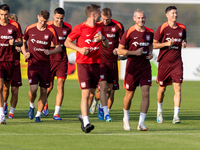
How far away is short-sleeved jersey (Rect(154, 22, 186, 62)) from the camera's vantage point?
990cm

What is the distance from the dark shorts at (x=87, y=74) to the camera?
8.06 meters

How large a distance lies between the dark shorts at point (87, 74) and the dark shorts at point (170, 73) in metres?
2.32

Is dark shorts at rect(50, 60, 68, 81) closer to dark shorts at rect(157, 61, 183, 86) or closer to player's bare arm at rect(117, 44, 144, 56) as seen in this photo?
dark shorts at rect(157, 61, 183, 86)

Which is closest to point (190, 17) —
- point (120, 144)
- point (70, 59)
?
point (70, 59)

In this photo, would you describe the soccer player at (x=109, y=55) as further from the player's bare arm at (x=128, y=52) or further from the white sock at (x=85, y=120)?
the white sock at (x=85, y=120)

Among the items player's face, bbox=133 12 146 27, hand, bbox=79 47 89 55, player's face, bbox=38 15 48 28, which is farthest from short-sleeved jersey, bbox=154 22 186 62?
hand, bbox=79 47 89 55

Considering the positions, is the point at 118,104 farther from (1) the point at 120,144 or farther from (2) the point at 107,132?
(1) the point at 120,144

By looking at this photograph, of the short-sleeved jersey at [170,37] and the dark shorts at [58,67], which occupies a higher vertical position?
the short-sleeved jersey at [170,37]

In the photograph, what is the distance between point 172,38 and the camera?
9461mm

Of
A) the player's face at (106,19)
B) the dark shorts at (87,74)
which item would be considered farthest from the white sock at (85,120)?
the player's face at (106,19)

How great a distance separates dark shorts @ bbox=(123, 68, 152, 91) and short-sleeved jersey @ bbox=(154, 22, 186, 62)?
165cm

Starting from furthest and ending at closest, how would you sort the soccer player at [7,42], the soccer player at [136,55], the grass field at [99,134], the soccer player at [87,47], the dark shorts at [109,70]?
the dark shorts at [109,70] < the soccer player at [7,42] < the soccer player at [136,55] < the soccer player at [87,47] < the grass field at [99,134]

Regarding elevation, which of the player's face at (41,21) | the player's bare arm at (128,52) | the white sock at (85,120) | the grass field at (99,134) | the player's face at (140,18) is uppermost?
the player's face at (140,18)

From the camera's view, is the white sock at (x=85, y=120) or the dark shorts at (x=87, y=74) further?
the dark shorts at (x=87, y=74)
